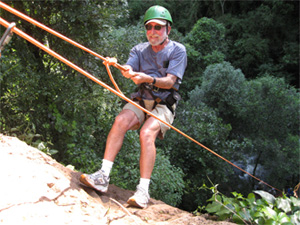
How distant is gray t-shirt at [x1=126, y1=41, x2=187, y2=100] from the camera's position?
11.4 ft

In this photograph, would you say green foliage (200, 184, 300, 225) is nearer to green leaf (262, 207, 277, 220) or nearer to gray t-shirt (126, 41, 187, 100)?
green leaf (262, 207, 277, 220)

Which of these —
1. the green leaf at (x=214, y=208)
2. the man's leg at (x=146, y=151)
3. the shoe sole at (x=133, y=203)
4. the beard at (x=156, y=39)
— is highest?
the beard at (x=156, y=39)

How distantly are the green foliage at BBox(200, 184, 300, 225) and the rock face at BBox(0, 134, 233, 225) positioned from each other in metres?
0.16

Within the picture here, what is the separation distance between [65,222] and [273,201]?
1895 mm

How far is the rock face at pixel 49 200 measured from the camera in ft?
7.13

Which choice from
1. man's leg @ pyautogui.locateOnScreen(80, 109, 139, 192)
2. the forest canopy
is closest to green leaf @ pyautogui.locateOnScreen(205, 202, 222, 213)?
man's leg @ pyautogui.locateOnScreen(80, 109, 139, 192)

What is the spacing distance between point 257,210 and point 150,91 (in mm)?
1395

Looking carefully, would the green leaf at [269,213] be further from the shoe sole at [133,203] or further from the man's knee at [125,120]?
the man's knee at [125,120]

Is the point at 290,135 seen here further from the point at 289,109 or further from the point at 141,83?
the point at 141,83

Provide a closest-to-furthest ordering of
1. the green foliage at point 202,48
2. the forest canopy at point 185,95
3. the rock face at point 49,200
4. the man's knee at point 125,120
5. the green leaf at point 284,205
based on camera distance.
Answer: the rock face at point 49,200, the green leaf at point 284,205, the man's knee at point 125,120, the forest canopy at point 185,95, the green foliage at point 202,48

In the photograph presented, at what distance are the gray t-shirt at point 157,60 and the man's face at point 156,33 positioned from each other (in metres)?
0.10

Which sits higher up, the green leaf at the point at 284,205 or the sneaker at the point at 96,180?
the green leaf at the point at 284,205

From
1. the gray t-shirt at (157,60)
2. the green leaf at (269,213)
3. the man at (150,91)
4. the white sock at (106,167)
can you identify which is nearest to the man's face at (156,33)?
the man at (150,91)

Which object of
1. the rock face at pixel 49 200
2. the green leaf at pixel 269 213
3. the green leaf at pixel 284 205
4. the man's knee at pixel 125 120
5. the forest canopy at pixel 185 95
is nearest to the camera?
the rock face at pixel 49 200
